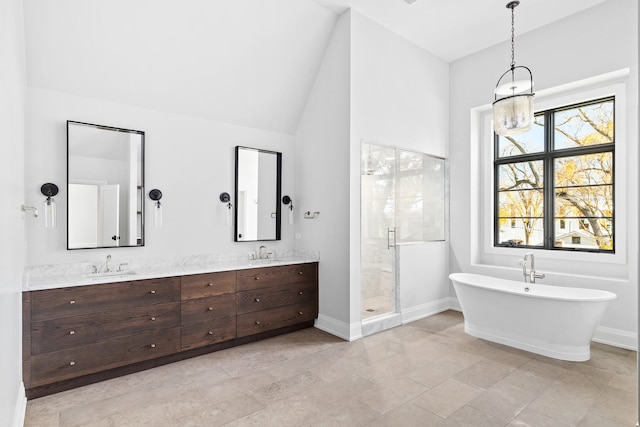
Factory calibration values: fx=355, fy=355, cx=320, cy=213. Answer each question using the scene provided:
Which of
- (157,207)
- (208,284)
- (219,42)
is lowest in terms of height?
(208,284)

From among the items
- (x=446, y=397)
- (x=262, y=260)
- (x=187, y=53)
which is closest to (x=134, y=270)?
(x=262, y=260)

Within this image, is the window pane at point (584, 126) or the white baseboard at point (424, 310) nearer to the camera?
the window pane at point (584, 126)

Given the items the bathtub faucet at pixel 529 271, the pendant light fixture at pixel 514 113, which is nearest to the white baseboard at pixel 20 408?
the pendant light fixture at pixel 514 113

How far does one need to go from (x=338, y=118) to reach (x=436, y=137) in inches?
66.8

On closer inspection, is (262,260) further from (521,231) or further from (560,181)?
(560,181)

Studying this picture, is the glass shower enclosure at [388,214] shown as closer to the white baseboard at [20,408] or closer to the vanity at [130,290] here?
the vanity at [130,290]

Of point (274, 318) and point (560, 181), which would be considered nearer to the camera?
point (274, 318)

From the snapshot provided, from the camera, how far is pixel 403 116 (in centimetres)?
438

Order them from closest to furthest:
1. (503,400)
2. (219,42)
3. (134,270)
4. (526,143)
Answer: (503,400)
(134,270)
(219,42)
(526,143)

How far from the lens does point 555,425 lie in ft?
7.25

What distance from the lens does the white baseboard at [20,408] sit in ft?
6.55

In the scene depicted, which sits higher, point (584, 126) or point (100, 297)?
point (584, 126)

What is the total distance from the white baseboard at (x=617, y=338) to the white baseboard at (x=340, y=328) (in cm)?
249

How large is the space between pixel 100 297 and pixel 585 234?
16.1ft
